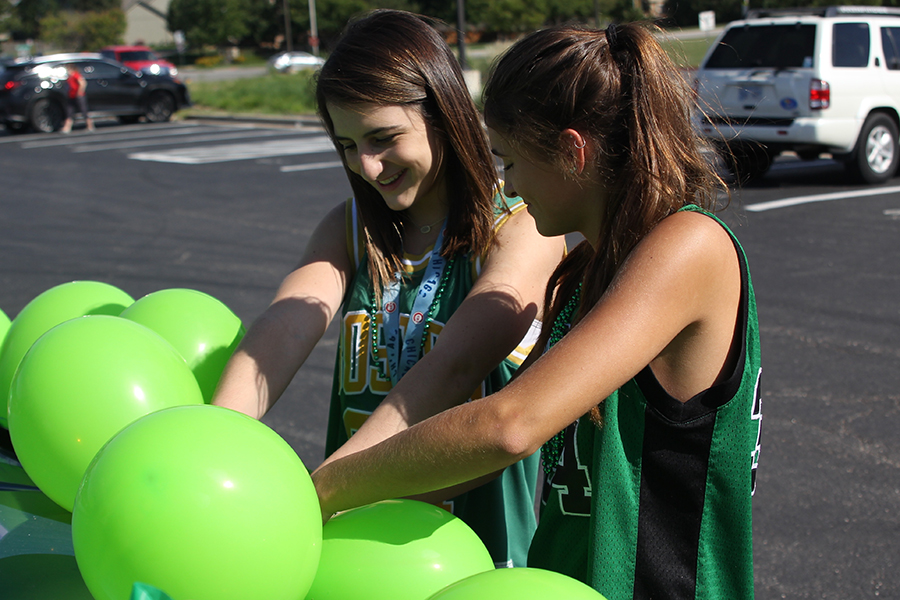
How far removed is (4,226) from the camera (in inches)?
364

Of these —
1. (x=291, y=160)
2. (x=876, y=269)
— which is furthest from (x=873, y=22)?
(x=291, y=160)

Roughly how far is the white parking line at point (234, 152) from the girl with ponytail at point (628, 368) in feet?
44.0

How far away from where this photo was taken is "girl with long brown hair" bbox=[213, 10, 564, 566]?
1.71 metres

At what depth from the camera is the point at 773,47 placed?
9.96m

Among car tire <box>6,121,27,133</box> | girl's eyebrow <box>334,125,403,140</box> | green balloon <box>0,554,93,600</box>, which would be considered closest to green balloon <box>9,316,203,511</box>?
green balloon <box>0,554,93,600</box>

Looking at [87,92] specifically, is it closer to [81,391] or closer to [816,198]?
[816,198]

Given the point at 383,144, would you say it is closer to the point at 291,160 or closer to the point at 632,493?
the point at 632,493

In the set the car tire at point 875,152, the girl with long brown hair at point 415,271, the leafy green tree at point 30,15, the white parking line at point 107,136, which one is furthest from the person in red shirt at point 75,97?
the leafy green tree at point 30,15

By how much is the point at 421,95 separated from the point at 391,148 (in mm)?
131

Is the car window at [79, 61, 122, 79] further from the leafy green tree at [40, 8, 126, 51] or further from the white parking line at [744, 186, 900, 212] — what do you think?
the leafy green tree at [40, 8, 126, 51]

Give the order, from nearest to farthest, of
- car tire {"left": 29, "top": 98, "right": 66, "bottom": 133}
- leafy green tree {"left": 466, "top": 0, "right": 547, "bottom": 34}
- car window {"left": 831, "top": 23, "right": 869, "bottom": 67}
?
car window {"left": 831, "top": 23, "right": 869, "bottom": 67}, car tire {"left": 29, "top": 98, "right": 66, "bottom": 133}, leafy green tree {"left": 466, "top": 0, "right": 547, "bottom": 34}

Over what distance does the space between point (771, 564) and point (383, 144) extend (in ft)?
7.40

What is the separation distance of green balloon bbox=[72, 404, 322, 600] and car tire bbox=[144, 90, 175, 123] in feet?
71.5

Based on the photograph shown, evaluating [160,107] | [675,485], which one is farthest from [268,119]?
[675,485]
